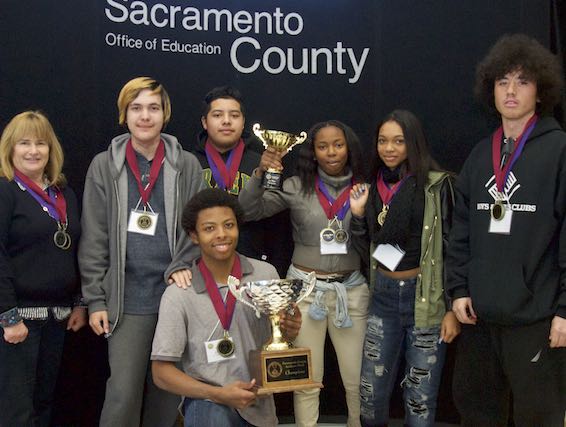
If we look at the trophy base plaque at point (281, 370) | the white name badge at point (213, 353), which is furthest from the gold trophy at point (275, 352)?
the white name badge at point (213, 353)

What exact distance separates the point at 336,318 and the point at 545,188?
1.26 meters

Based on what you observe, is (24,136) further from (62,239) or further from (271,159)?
(271,159)

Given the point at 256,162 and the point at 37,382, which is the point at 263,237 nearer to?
the point at 256,162

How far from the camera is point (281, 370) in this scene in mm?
2389

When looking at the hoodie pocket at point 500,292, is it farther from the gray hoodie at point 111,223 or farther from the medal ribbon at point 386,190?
the gray hoodie at point 111,223

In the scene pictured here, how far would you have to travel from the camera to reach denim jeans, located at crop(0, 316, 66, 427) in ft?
9.45

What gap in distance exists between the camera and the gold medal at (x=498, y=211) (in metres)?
2.67

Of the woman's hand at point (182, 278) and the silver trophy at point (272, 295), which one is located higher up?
the woman's hand at point (182, 278)

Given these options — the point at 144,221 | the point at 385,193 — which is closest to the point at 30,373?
the point at 144,221

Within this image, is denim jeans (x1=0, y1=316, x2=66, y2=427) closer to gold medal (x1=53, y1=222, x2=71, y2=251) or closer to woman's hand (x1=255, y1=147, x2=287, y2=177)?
gold medal (x1=53, y1=222, x2=71, y2=251)

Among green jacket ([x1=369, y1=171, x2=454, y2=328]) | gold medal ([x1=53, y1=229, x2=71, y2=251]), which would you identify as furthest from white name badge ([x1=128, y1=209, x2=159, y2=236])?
green jacket ([x1=369, y1=171, x2=454, y2=328])

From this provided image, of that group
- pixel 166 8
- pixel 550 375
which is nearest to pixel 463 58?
pixel 166 8

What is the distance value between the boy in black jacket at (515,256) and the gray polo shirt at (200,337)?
0.95 meters

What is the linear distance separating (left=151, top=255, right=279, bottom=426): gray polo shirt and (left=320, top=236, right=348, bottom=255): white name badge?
2.78 feet
